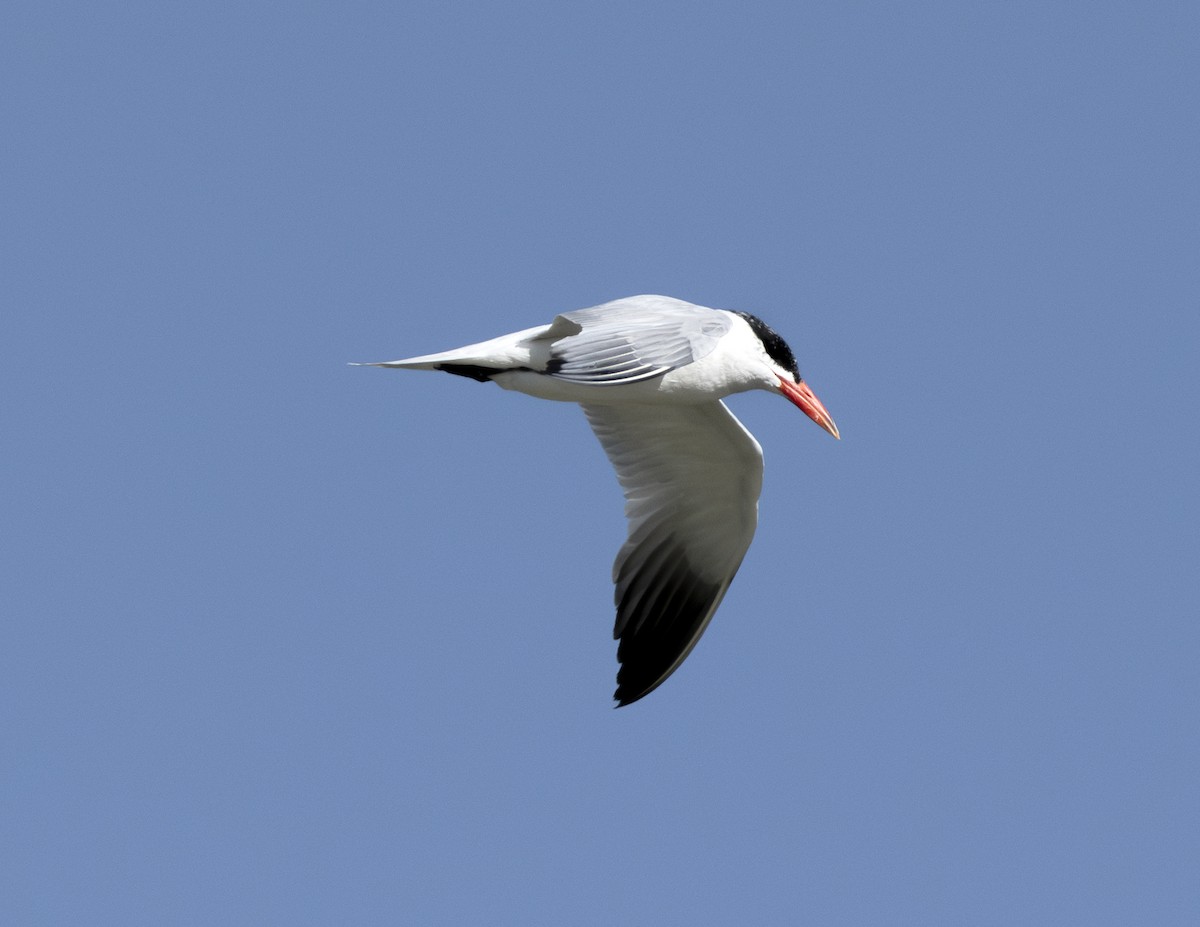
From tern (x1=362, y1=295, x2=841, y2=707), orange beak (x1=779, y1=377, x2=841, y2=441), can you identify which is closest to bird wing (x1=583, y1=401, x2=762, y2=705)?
tern (x1=362, y1=295, x2=841, y2=707)

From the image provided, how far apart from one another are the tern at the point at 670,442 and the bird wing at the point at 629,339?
16mm

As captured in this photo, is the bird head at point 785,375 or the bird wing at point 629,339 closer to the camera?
the bird wing at point 629,339

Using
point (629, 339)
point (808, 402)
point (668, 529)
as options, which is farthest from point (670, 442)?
point (629, 339)

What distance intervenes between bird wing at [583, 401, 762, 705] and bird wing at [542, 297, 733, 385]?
1.63m

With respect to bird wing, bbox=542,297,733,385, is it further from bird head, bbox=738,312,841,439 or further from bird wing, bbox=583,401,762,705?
bird wing, bbox=583,401,762,705

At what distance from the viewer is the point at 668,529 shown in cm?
1246

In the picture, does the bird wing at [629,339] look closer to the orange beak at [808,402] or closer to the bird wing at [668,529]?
the orange beak at [808,402]

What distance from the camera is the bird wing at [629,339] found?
31.9 feet

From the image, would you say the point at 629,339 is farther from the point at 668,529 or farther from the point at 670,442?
the point at 668,529

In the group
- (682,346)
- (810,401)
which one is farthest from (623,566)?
(682,346)

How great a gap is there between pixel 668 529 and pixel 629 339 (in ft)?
9.39

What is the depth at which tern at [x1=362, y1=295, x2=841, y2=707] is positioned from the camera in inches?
412

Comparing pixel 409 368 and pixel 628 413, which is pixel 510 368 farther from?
pixel 628 413

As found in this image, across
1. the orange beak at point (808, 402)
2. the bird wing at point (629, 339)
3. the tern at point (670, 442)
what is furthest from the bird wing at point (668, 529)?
the bird wing at point (629, 339)
